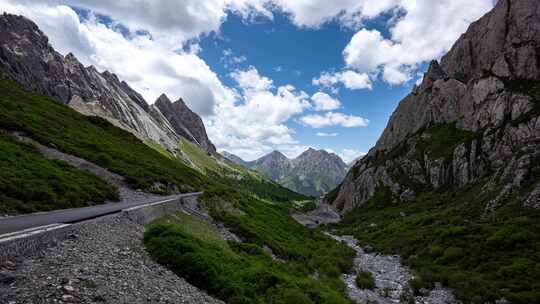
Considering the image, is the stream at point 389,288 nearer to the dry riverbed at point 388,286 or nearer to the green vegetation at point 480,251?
the dry riverbed at point 388,286

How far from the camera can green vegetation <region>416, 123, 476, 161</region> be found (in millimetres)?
112744

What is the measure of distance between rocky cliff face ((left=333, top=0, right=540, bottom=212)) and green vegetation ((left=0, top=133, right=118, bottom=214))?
5991 centimetres

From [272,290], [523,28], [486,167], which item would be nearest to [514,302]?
[272,290]

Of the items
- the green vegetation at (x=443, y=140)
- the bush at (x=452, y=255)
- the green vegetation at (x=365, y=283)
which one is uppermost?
the green vegetation at (x=443, y=140)

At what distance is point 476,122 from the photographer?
380 feet

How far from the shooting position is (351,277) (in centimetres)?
3638

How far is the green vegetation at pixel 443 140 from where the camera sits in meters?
113

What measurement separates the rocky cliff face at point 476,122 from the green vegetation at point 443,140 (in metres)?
0.45

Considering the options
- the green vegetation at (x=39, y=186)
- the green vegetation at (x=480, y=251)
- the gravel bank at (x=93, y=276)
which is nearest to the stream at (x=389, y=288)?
the green vegetation at (x=480, y=251)

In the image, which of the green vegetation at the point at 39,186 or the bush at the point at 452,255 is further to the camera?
the bush at the point at 452,255

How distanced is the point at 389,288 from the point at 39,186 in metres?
34.6

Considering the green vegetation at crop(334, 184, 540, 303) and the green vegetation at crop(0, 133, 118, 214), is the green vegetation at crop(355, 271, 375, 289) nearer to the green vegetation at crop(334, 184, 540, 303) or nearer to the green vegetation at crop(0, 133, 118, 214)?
the green vegetation at crop(334, 184, 540, 303)

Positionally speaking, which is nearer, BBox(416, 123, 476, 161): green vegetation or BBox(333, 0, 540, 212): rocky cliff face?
BBox(333, 0, 540, 212): rocky cliff face

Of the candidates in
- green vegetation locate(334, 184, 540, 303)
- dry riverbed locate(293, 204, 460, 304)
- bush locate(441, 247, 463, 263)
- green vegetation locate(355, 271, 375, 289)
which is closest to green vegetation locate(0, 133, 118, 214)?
dry riverbed locate(293, 204, 460, 304)
